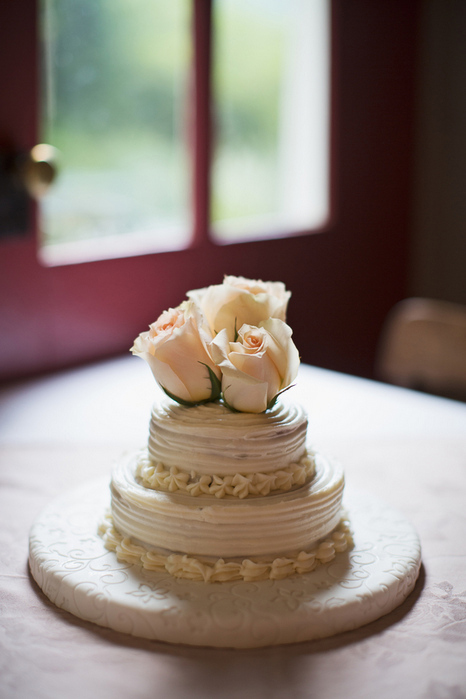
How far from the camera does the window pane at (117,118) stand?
209 cm

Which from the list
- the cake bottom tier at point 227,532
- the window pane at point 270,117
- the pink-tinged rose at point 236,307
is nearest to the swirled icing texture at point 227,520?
the cake bottom tier at point 227,532

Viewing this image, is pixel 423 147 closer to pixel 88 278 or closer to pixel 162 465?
pixel 88 278

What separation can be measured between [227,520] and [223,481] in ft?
0.17

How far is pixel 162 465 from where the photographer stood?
1.04m

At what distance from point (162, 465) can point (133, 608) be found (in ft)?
0.66

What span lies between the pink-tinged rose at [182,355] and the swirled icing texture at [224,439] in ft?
0.10

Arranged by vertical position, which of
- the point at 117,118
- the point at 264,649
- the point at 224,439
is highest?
the point at 117,118

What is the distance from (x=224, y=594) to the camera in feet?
3.14

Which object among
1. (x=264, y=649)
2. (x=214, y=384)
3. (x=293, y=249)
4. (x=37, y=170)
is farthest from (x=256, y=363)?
(x=293, y=249)

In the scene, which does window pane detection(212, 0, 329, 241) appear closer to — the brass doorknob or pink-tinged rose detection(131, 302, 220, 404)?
the brass doorknob

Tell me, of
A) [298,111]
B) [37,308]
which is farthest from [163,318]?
[298,111]

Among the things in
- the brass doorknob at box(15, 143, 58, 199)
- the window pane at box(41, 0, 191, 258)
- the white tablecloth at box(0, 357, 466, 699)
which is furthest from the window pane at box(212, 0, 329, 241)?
the white tablecloth at box(0, 357, 466, 699)

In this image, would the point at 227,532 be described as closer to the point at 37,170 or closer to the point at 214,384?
the point at 214,384

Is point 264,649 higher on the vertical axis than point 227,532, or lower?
lower
